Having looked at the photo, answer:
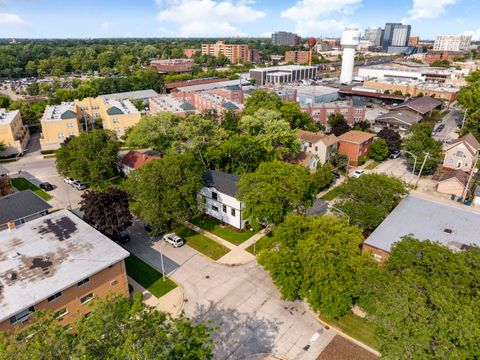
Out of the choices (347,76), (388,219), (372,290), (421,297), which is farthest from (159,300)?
(347,76)

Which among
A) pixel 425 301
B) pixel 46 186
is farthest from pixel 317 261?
pixel 46 186

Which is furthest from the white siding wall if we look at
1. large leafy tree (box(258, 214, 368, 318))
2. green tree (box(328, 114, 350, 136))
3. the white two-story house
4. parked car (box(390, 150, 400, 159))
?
parked car (box(390, 150, 400, 159))

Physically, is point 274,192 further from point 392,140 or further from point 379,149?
point 392,140

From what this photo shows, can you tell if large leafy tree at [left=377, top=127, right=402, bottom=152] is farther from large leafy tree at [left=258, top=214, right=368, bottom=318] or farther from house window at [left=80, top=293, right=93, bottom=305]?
house window at [left=80, top=293, right=93, bottom=305]

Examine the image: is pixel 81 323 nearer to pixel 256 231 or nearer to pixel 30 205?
pixel 256 231

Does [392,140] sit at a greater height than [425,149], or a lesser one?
lesser

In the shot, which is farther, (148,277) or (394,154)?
(394,154)
